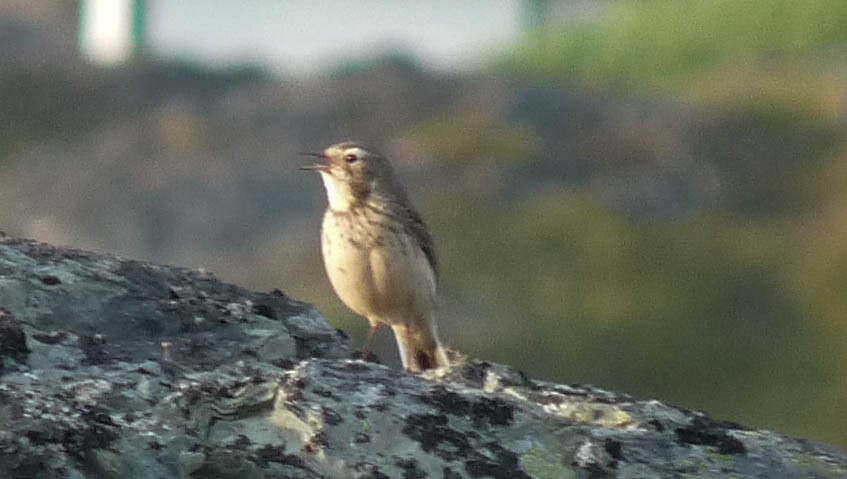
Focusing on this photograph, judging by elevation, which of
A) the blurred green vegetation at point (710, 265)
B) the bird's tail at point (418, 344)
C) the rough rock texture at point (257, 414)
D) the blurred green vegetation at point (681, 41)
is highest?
the blurred green vegetation at point (681, 41)

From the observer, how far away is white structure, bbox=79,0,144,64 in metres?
36.1

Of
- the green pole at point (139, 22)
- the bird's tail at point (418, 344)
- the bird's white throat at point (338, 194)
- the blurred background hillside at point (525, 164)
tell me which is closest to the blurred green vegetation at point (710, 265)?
the blurred background hillside at point (525, 164)

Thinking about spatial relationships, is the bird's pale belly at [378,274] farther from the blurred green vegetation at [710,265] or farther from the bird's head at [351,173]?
the blurred green vegetation at [710,265]

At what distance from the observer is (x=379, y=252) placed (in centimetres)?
987

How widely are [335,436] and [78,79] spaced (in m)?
30.0

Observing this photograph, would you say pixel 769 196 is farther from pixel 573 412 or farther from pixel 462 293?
pixel 573 412

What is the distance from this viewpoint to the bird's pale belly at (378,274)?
31.7 feet

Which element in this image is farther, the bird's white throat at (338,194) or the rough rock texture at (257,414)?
the bird's white throat at (338,194)

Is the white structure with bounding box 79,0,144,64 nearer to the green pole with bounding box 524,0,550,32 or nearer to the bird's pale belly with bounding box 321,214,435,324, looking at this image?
the green pole with bounding box 524,0,550,32

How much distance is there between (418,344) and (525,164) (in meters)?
17.3

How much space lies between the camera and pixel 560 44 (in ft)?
128

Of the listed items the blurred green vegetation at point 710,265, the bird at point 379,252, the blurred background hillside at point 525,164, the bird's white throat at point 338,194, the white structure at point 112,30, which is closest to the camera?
the bird at point 379,252

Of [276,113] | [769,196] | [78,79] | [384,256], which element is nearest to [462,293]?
[769,196]

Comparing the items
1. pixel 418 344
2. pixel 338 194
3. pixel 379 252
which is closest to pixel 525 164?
pixel 338 194
